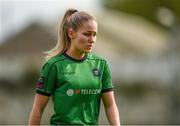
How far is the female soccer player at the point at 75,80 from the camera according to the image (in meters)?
8.00

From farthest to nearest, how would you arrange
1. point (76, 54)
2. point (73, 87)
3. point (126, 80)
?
point (126, 80) → point (76, 54) → point (73, 87)

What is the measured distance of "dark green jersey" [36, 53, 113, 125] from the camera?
800 centimetres

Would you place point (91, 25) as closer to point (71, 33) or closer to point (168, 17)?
point (71, 33)

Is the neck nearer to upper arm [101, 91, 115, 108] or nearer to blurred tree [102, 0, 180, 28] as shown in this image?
upper arm [101, 91, 115, 108]

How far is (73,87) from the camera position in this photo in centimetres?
799

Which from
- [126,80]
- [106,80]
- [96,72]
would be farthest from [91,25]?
[126,80]

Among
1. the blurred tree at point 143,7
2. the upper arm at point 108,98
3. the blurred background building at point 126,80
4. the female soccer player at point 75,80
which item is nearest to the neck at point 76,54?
the female soccer player at point 75,80

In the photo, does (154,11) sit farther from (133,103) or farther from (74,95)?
(74,95)

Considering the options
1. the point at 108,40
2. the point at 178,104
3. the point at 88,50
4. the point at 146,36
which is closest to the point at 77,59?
the point at 88,50

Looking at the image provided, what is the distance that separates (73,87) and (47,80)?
0.71 feet

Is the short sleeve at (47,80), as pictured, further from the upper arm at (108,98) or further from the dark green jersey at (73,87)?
the upper arm at (108,98)

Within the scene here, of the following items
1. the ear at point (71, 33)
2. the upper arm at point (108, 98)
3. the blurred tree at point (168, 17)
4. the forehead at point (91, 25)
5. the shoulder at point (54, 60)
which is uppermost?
the blurred tree at point (168, 17)

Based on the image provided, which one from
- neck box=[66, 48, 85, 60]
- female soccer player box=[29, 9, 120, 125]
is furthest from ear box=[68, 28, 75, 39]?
neck box=[66, 48, 85, 60]

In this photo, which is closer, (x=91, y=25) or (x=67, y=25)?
(x=91, y=25)
